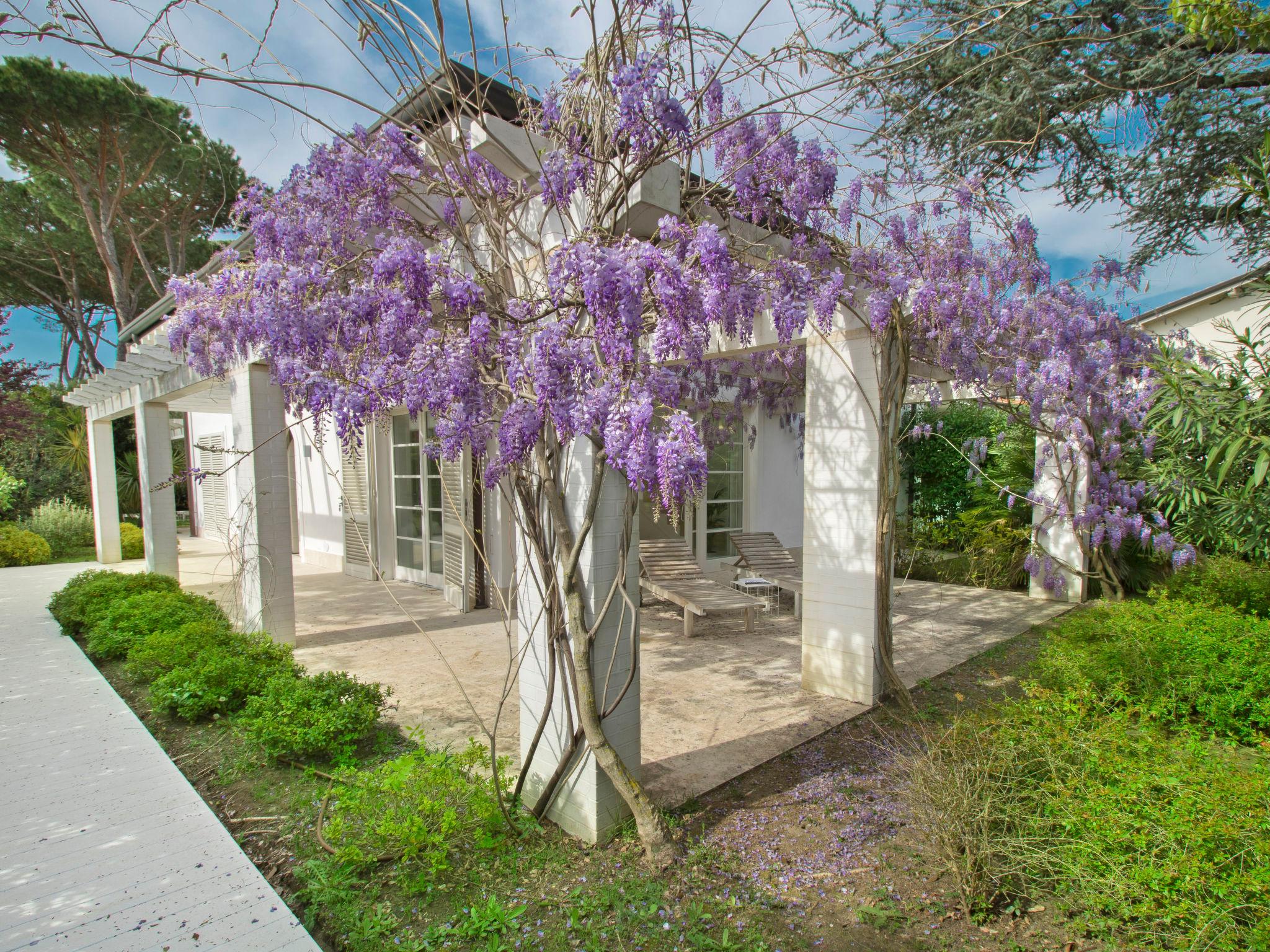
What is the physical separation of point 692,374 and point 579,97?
4.65 m

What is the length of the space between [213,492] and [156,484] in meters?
6.95

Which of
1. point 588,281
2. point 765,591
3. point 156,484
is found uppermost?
point 588,281

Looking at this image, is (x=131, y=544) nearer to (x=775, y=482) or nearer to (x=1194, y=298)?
(x=775, y=482)

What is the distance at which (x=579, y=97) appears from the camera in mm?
2717

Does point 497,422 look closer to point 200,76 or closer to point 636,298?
point 636,298

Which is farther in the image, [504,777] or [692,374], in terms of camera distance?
[692,374]

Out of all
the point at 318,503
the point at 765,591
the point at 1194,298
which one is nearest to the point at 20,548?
the point at 318,503

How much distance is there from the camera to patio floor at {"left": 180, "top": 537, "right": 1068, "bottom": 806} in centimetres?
331

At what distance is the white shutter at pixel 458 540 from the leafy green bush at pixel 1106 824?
4535 mm

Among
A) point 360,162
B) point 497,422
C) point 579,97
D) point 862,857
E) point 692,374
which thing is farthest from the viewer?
point 692,374

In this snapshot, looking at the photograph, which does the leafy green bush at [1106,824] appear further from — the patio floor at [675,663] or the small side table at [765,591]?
the small side table at [765,591]

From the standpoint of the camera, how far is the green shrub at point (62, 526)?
11.4 m

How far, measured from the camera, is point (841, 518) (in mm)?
4023

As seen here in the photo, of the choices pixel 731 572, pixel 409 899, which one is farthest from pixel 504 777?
pixel 731 572
